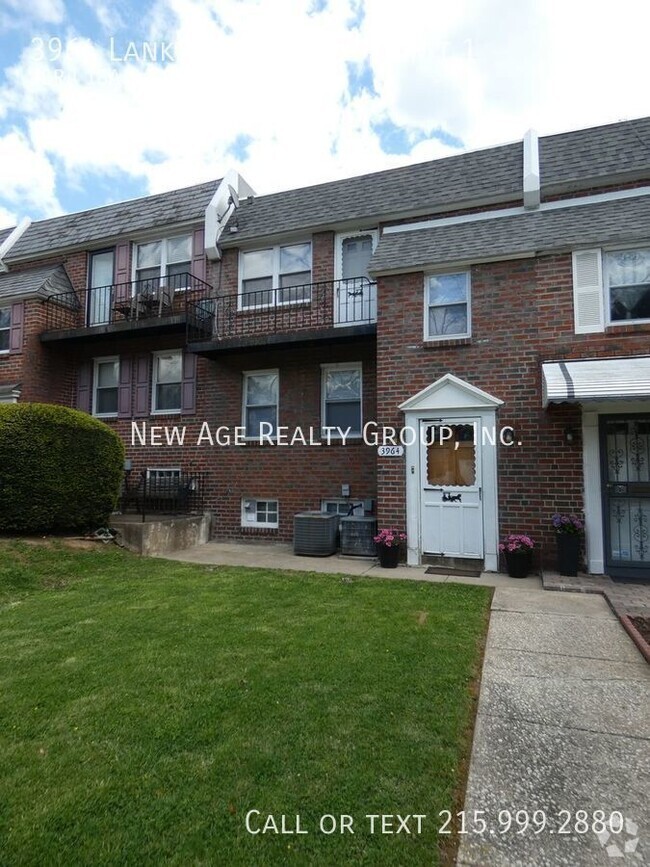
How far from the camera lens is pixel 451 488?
8109 mm

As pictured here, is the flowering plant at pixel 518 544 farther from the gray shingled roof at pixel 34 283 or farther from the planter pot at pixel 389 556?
the gray shingled roof at pixel 34 283

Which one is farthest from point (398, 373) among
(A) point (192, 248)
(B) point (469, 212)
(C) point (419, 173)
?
(A) point (192, 248)

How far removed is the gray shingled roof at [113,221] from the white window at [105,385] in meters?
3.15

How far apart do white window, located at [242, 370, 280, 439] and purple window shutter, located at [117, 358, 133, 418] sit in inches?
124

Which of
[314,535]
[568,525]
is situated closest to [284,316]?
[314,535]

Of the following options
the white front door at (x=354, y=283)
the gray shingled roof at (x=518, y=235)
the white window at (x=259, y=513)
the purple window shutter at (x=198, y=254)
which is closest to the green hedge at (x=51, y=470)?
the white window at (x=259, y=513)

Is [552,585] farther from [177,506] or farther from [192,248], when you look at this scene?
[192,248]

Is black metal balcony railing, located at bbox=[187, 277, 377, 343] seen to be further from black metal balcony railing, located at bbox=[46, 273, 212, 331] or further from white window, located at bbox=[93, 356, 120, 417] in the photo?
white window, located at bbox=[93, 356, 120, 417]

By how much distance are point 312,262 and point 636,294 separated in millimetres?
6318

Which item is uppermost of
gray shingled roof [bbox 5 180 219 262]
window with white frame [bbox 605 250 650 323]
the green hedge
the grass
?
gray shingled roof [bbox 5 180 219 262]

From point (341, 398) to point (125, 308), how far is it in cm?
586

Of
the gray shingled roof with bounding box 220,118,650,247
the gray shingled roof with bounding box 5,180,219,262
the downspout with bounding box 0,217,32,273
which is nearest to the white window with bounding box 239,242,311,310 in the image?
the gray shingled roof with bounding box 220,118,650,247

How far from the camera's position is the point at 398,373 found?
862cm

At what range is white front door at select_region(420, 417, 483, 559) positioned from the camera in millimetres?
7941
